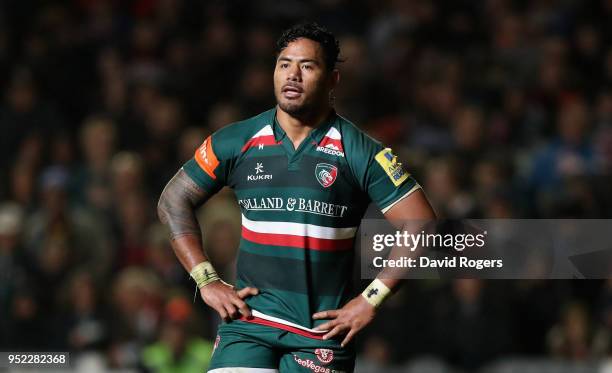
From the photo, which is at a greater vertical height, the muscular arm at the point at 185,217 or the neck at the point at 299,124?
the neck at the point at 299,124

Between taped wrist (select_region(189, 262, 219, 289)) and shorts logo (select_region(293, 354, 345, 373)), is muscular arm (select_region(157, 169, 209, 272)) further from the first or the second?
shorts logo (select_region(293, 354, 345, 373))

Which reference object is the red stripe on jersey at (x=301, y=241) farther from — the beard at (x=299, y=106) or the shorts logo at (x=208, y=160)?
the beard at (x=299, y=106)

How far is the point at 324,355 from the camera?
5.49 metres

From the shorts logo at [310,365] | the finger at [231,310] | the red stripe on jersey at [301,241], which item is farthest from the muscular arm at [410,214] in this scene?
the finger at [231,310]

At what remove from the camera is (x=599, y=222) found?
33.0ft

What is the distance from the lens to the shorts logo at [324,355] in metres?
5.48

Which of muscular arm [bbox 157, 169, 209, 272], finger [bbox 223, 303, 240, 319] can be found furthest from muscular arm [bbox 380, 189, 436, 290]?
muscular arm [bbox 157, 169, 209, 272]

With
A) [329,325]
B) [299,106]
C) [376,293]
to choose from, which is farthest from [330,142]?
[329,325]

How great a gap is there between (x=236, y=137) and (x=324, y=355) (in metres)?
1.15

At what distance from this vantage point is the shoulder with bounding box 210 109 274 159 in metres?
5.64

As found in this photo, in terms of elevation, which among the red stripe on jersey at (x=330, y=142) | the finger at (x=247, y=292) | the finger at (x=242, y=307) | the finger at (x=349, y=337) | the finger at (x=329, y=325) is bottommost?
the finger at (x=349, y=337)

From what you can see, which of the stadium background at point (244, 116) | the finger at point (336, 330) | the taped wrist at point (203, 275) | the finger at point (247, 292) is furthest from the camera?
the stadium background at point (244, 116)

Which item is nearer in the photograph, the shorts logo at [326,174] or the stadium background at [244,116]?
the shorts logo at [326,174]

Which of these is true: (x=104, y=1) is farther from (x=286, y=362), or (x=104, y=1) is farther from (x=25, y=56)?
(x=286, y=362)
